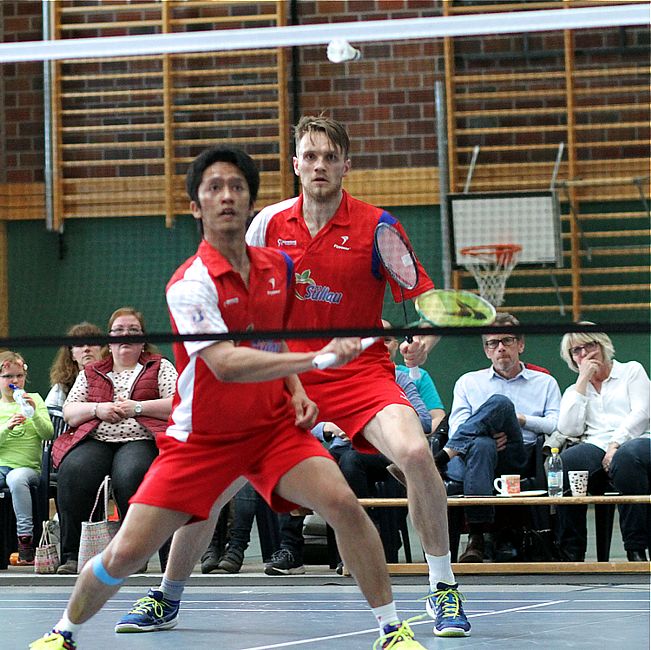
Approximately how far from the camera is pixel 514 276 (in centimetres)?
1090

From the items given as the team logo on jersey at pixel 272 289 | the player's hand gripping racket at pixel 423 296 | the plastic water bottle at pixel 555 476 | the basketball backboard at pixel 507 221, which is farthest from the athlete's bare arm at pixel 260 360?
the basketball backboard at pixel 507 221

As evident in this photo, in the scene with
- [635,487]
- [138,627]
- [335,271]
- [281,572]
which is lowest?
[281,572]

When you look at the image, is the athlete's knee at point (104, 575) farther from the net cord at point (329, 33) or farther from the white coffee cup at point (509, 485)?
the white coffee cup at point (509, 485)

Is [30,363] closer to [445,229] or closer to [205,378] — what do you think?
[445,229]

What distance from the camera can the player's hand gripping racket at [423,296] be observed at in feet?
15.0

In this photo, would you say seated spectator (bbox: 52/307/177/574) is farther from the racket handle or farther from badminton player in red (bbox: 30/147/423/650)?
the racket handle

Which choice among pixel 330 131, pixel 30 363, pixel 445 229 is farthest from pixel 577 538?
pixel 30 363

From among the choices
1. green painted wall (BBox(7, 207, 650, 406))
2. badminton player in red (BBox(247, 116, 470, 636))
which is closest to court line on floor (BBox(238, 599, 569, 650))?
badminton player in red (BBox(247, 116, 470, 636))

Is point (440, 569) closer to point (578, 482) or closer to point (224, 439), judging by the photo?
point (224, 439)

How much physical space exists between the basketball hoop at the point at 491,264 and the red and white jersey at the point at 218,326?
20.6 feet

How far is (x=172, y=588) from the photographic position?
15.0 ft

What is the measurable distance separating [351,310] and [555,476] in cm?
237

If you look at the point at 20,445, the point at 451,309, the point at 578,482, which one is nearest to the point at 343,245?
the point at 451,309

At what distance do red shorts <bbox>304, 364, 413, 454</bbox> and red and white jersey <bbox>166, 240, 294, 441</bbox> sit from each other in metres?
0.59
